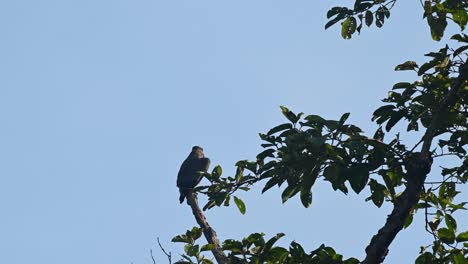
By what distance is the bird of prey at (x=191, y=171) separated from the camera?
13.7 m

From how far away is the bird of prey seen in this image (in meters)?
13.7

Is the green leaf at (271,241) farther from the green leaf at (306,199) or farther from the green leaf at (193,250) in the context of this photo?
the green leaf at (193,250)

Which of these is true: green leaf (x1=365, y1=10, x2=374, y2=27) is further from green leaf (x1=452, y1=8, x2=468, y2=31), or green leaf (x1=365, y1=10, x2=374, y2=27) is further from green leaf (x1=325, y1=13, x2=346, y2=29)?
green leaf (x1=452, y1=8, x2=468, y2=31)

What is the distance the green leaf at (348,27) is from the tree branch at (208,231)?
74.5 inches

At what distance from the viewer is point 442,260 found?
5.82 metres

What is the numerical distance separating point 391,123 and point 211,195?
147 centimetres

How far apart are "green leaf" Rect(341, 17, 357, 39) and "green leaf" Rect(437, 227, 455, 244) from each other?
1.83 metres

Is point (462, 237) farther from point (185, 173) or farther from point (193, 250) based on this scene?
point (185, 173)

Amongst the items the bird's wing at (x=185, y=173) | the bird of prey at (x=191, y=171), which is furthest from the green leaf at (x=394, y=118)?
the bird's wing at (x=185, y=173)

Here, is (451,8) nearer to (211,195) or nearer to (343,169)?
(343,169)

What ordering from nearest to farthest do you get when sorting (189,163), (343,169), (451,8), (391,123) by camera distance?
(343,169) < (391,123) < (451,8) < (189,163)

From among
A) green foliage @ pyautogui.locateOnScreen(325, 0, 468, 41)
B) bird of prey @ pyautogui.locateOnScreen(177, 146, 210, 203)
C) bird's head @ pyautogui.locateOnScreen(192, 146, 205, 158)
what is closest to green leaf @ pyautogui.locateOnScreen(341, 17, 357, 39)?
green foliage @ pyautogui.locateOnScreen(325, 0, 468, 41)

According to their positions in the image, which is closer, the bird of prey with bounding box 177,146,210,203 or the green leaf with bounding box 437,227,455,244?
the green leaf with bounding box 437,227,455,244

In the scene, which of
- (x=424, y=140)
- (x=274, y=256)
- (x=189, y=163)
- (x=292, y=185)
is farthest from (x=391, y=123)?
(x=189, y=163)
